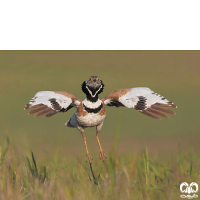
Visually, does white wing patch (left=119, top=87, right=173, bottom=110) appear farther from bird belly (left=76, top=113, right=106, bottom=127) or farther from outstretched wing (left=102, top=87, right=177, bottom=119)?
bird belly (left=76, top=113, right=106, bottom=127)

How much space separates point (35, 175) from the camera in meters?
9.40

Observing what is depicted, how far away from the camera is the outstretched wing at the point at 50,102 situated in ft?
30.8

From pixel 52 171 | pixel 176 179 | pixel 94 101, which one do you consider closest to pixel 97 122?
pixel 94 101

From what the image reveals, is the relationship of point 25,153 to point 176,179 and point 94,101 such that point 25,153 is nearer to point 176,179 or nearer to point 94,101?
point 94,101

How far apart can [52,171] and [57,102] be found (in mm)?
1459

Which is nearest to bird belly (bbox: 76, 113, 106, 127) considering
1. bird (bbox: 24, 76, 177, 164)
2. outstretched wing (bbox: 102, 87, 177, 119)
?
bird (bbox: 24, 76, 177, 164)

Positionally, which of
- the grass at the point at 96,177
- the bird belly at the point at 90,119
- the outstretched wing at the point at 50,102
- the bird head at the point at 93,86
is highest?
the bird head at the point at 93,86

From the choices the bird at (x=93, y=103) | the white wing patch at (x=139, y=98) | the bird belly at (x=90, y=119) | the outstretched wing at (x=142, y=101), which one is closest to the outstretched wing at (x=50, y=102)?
the bird at (x=93, y=103)

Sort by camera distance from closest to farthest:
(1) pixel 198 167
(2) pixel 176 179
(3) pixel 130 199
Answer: (3) pixel 130 199
(2) pixel 176 179
(1) pixel 198 167

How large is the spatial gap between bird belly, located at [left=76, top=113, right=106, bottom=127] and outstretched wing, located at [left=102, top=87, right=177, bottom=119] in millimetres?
636

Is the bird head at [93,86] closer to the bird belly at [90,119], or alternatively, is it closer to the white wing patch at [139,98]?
the bird belly at [90,119]

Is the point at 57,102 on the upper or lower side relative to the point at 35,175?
upper

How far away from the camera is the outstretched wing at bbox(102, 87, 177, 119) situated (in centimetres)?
1011

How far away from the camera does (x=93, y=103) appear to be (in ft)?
32.5
